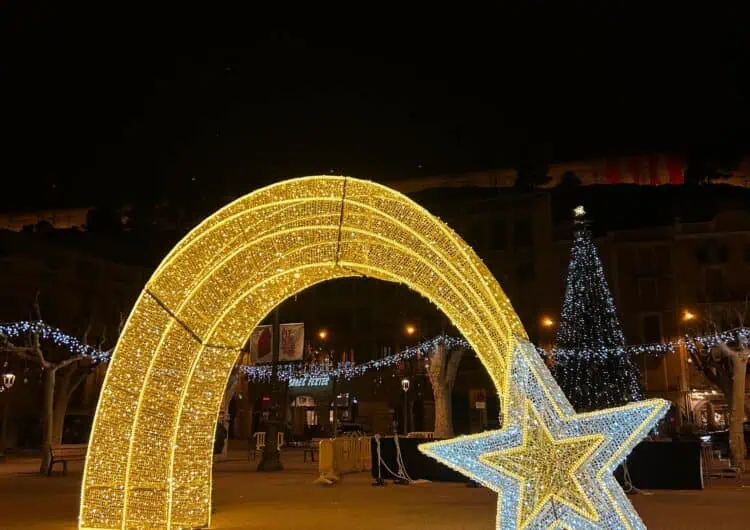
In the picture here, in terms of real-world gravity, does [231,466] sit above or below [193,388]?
below

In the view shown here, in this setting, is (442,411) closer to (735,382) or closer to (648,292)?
(735,382)

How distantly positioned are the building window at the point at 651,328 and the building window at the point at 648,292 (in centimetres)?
73

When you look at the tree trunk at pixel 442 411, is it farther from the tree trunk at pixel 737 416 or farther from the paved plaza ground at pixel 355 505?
the tree trunk at pixel 737 416

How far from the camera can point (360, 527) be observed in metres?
11.0

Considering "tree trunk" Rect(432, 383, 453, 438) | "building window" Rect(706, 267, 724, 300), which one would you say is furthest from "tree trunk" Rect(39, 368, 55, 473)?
"building window" Rect(706, 267, 724, 300)

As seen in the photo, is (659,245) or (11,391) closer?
(11,391)

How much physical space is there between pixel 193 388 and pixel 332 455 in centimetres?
996

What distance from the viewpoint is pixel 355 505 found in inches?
548

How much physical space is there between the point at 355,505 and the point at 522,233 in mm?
36196

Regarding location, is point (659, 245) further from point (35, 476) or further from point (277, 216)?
point (277, 216)

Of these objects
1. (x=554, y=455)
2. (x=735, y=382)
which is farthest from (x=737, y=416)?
(x=554, y=455)

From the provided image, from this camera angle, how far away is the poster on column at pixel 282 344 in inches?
1029

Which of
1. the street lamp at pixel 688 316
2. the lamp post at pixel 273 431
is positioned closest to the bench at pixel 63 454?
the lamp post at pixel 273 431

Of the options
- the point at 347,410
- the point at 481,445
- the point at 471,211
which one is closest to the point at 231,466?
the point at 481,445
